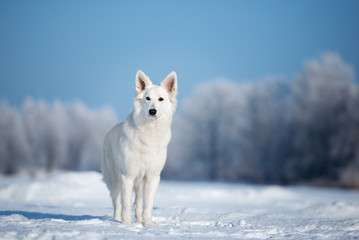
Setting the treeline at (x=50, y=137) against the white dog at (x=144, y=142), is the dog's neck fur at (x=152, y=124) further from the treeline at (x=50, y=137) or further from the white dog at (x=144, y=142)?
the treeline at (x=50, y=137)

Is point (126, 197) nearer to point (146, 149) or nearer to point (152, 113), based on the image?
point (146, 149)

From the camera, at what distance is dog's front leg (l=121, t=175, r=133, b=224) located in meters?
5.41

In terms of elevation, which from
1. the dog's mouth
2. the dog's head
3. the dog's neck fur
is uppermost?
the dog's head

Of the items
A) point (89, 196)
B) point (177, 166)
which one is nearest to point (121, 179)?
point (89, 196)

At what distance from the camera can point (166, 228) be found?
5.19 metres

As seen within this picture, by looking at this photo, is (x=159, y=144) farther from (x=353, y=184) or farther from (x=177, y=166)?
(x=177, y=166)

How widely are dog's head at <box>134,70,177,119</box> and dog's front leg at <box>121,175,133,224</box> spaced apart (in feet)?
3.63

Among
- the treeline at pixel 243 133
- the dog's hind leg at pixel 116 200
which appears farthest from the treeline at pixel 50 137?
the dog's hind leg at pixel 116 200

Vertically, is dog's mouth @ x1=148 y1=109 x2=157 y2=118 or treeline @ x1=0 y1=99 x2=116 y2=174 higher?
treeline @ x1=0 y1=99 x2=116 y2=174

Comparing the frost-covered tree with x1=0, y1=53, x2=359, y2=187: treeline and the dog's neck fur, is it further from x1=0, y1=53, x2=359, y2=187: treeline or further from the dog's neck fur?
the dog's neck fur

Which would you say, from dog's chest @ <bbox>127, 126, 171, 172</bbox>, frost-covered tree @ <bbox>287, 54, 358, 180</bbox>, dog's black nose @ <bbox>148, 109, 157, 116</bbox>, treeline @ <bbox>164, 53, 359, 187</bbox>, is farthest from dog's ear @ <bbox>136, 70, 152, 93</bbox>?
frost-covered tree @ <bbox>287, 54, 358, 180</bbox>

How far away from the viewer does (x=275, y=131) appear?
26844 mm

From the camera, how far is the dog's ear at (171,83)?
5797 mm

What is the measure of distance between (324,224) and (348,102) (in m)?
19.0
